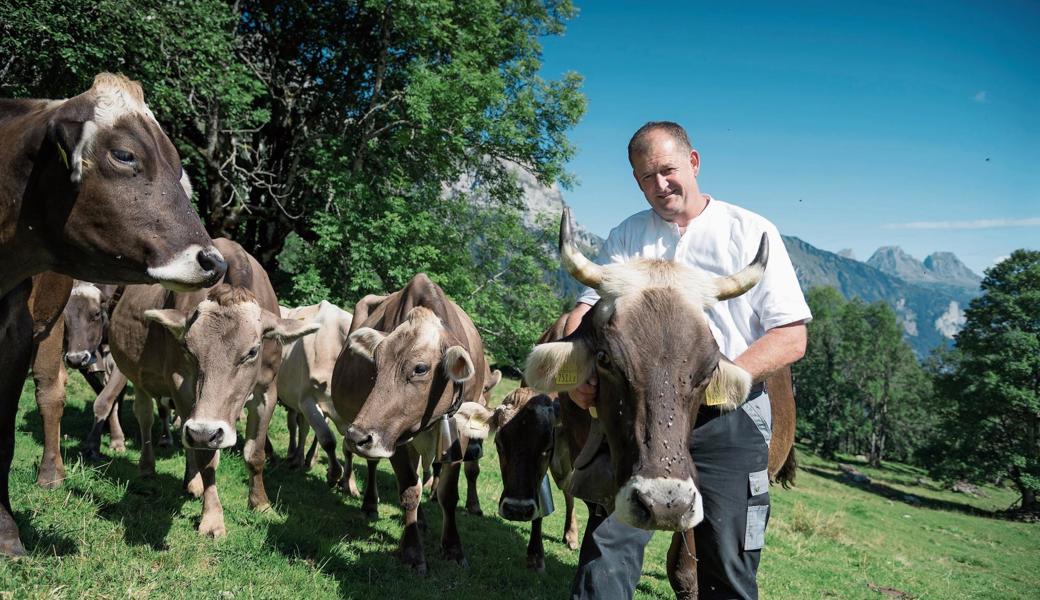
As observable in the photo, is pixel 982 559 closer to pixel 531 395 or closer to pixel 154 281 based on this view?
pixel 531 395

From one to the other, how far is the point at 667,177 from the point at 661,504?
1980mm

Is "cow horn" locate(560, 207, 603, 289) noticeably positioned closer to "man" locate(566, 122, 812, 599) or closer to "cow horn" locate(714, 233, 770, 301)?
"man" locate(566, 122, 812, 599)

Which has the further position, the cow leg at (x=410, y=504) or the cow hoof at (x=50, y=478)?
the cow leg at (x=410, y=504)

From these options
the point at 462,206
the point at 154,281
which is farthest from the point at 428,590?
the point at 462,206

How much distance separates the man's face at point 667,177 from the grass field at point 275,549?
362 centimetres

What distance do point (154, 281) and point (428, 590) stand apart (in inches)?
136

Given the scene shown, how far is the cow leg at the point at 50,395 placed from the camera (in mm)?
5371

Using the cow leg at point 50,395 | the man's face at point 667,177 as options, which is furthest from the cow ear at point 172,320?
the man's face at point 667,177

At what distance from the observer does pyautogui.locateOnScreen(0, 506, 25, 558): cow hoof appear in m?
3.54

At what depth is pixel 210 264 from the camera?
117 inches

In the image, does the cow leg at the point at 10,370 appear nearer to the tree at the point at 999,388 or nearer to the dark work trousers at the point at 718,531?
the dark work trousers at the point at 718,531

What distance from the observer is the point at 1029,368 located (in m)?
34.3

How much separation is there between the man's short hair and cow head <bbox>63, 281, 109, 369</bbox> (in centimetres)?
826

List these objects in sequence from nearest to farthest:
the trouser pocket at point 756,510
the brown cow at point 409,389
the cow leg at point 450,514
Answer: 1. the trouser pocket at point 756,510
2. the brown cow at point 409,389
3. the cow leg at point 450,514
